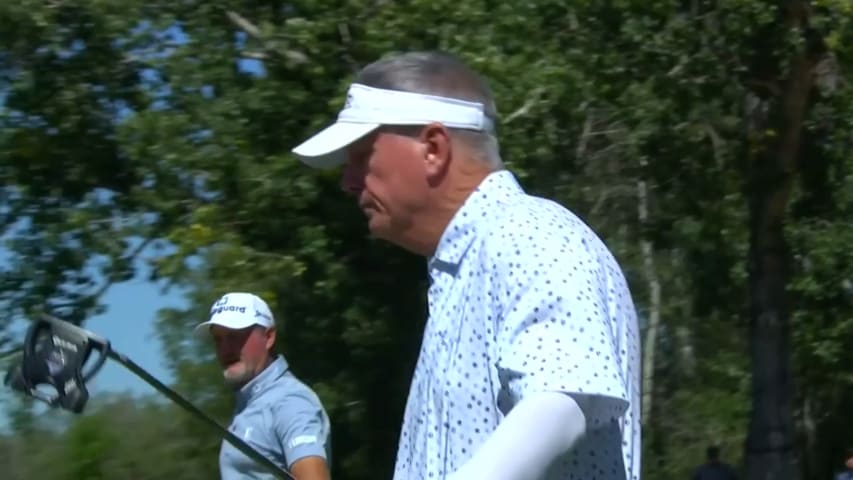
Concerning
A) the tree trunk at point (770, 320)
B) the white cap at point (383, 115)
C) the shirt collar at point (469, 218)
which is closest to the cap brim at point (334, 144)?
the white cap at point (383, 115)

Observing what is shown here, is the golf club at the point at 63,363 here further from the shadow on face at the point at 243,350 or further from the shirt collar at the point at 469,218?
the shadow on face at the point at 243,350

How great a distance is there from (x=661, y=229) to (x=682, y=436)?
12.6m

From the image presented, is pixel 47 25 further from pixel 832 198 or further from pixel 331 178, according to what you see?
pixel 832 198

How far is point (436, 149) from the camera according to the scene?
2.70 m

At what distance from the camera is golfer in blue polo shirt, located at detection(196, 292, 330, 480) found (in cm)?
512

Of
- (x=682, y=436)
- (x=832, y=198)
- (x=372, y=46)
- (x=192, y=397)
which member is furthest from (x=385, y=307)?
(x=682, y=436)

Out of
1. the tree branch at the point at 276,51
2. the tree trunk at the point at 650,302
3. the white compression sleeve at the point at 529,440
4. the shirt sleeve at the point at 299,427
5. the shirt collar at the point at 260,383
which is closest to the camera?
the white compression sleeve at the point at 529,440

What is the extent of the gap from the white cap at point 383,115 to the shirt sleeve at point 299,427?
2370 mm

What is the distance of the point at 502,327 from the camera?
8.20 ft

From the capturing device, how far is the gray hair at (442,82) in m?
2.71

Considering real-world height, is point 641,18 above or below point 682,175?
above

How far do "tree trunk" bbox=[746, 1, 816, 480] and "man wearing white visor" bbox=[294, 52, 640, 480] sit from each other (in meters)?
12.9

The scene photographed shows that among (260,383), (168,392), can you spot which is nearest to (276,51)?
(260,383)

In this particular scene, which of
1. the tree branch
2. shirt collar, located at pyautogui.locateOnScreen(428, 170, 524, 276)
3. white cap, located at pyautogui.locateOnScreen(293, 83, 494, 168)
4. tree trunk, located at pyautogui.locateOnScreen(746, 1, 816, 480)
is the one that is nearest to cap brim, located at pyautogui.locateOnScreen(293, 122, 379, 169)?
white cap, located at pyautogui.locateOnScreen(293, 83, 494, 168)
